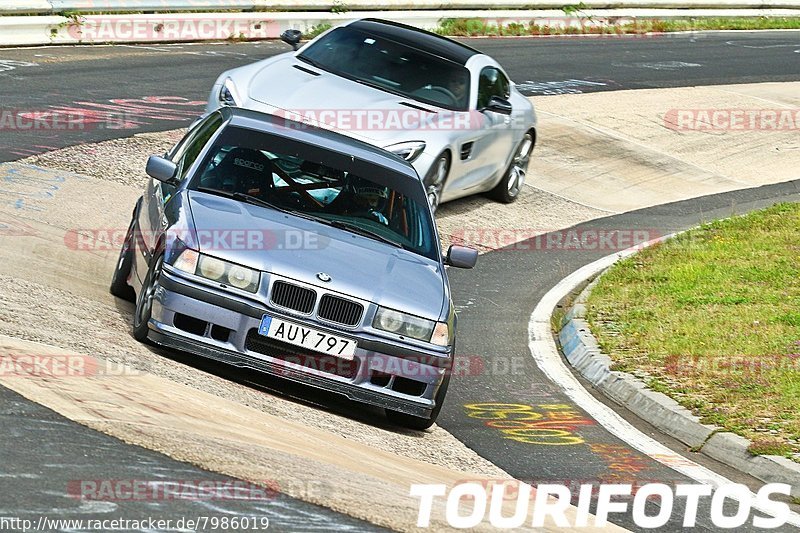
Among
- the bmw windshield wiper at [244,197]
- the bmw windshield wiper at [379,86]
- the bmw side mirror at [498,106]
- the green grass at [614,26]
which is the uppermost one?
the green grass at [614,26]

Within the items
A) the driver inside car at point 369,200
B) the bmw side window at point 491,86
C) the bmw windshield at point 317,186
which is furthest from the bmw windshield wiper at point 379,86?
the driver inside car at point 369,200

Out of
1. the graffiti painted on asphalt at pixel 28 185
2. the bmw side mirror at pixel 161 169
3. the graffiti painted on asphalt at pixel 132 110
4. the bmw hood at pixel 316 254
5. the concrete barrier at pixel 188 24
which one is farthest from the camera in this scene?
the concrete barrier at pixel 188 24

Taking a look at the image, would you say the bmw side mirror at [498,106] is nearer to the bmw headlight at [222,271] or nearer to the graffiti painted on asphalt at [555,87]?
the bmw headlight at [222,271]

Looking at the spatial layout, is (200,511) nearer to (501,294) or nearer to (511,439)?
(511,439)

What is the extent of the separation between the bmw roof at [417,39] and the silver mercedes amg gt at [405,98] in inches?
0.5

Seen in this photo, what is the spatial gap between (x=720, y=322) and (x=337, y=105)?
13.7ft

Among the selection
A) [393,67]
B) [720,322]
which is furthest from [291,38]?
[720,322]

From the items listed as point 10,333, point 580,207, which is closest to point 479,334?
point 10,333

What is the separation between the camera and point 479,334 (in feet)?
37.6

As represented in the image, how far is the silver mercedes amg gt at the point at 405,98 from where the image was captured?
42.5 feet

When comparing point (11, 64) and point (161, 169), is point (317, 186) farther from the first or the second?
point (11, 64)

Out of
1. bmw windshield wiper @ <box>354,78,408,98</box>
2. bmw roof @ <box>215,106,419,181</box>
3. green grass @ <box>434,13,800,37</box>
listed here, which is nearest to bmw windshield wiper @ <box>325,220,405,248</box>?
bmw roof @ <box>215,106,419,181</box>

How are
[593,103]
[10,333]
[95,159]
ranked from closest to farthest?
1. [10,333]
2. [95,159]
3. [593,103]

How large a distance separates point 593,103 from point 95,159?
1031 centimetres
